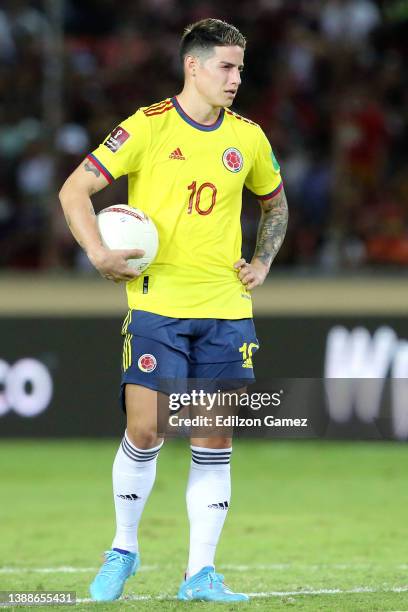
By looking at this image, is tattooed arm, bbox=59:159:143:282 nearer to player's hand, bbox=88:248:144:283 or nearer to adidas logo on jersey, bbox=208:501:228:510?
player's hand, bbox=88:248:144:283

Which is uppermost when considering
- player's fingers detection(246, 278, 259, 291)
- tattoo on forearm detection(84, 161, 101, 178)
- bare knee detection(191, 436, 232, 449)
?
tattoo on forearm detection(84, 161, 101, 178)

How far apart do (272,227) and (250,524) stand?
2823mm

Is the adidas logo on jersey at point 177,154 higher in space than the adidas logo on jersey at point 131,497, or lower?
higher

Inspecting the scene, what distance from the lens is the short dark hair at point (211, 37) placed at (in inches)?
217

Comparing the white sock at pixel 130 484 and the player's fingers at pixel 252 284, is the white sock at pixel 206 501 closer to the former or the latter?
the white sock at pixel 130 484

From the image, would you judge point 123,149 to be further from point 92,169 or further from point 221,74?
point 221,74

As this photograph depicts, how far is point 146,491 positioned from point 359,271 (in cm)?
576

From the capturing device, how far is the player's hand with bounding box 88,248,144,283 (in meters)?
5.31

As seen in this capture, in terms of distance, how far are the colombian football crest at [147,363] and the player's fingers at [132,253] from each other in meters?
0.42

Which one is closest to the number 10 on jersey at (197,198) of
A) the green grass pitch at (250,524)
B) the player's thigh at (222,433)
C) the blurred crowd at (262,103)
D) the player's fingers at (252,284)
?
the player's fingers at (252,284)

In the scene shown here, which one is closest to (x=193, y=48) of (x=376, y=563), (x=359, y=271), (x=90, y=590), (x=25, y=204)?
(x=90, y=590)

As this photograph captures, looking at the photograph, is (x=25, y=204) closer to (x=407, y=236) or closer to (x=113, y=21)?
(x=113, y=21)

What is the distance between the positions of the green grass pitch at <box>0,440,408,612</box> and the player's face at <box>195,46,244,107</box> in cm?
203

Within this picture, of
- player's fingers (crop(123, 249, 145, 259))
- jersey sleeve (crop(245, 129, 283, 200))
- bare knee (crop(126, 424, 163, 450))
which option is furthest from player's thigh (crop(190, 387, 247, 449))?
jersey sleeve (crop(245, 129, 283, 200))
